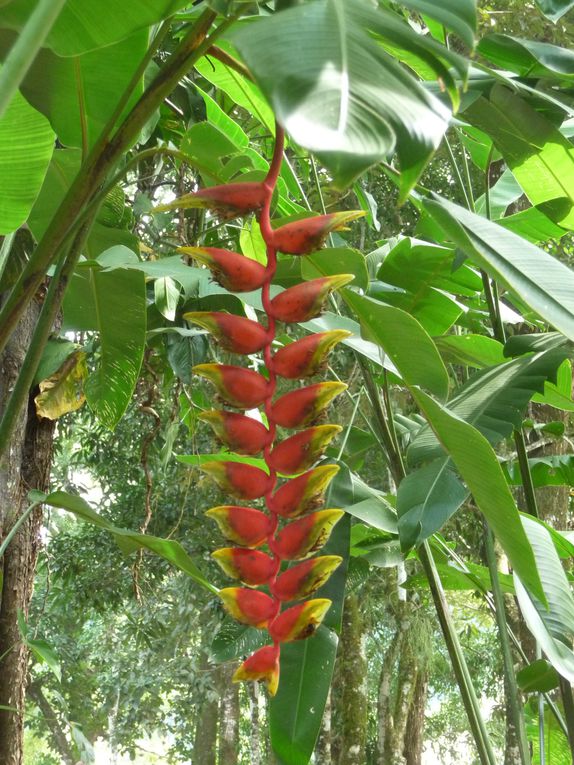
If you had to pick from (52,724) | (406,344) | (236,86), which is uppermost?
(52,724)

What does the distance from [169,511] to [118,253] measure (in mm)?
4749

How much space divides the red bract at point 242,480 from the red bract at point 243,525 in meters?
0.01

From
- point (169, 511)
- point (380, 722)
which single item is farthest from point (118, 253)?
point (380, 722)

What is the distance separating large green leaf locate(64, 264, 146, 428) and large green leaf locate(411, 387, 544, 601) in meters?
0.49

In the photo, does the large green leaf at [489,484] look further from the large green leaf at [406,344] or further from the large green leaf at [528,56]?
the large green leaf at [528,56]

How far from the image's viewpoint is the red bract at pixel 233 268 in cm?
62

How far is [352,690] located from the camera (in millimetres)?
5074

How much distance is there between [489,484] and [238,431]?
0.76ft

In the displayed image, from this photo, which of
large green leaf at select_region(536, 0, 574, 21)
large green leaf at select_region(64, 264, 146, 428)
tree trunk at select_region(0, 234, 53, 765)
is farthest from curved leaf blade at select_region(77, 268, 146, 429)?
large green leaf at select_region(536, 0, 574, 21)

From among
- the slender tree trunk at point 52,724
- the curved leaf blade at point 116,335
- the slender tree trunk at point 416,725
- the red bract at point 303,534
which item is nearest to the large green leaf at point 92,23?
the red bract at point 303,534

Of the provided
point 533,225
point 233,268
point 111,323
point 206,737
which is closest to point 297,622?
point 233,268

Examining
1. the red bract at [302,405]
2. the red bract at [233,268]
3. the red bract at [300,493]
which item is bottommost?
the red bract at [300,493]

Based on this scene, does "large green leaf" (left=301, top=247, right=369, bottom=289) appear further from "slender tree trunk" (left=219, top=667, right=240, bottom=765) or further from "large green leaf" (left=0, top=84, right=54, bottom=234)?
"slender tree trunk" (left=219, top=667, right=240, bottom=765)

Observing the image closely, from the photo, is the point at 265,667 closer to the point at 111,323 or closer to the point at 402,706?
the point at 111,323
